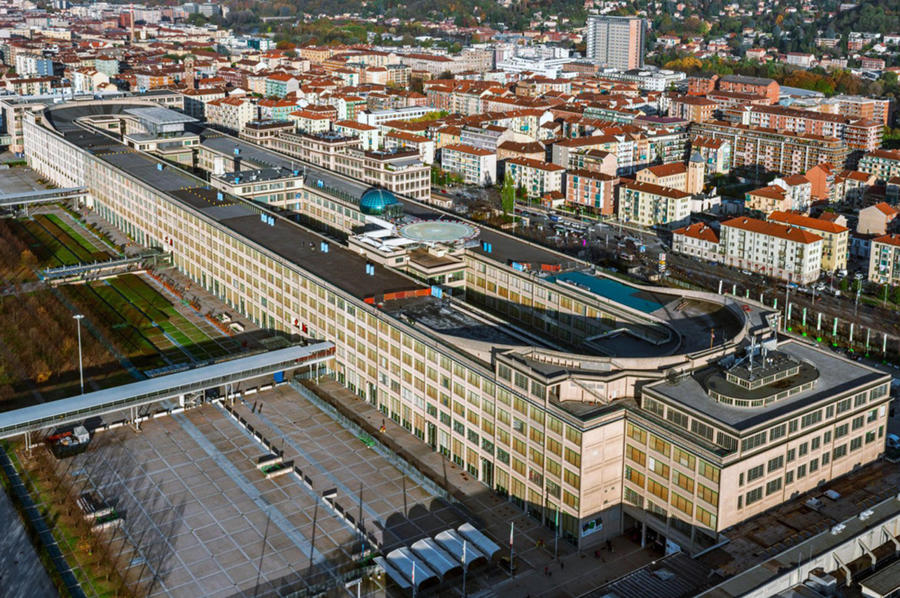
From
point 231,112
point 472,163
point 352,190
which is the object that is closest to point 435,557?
point 352,190

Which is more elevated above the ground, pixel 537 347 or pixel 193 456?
pixel 537 347

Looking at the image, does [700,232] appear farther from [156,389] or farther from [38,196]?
[38,196]

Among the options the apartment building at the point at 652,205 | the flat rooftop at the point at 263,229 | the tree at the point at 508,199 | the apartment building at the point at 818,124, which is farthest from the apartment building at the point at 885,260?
the apartment building at the point at 818,124

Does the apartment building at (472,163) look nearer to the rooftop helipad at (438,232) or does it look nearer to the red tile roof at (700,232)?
the red tile roof at (700,232)

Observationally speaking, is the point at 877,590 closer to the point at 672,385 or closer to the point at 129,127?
the point at 672,385

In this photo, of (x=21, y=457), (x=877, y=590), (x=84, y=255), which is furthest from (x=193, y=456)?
(x=84, y=255)

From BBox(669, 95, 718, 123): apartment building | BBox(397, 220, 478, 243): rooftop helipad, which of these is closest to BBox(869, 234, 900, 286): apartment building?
BBox(397, 220, 478, 243): rooftop helipad

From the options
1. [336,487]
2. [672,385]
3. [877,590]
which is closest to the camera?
[877,590]
